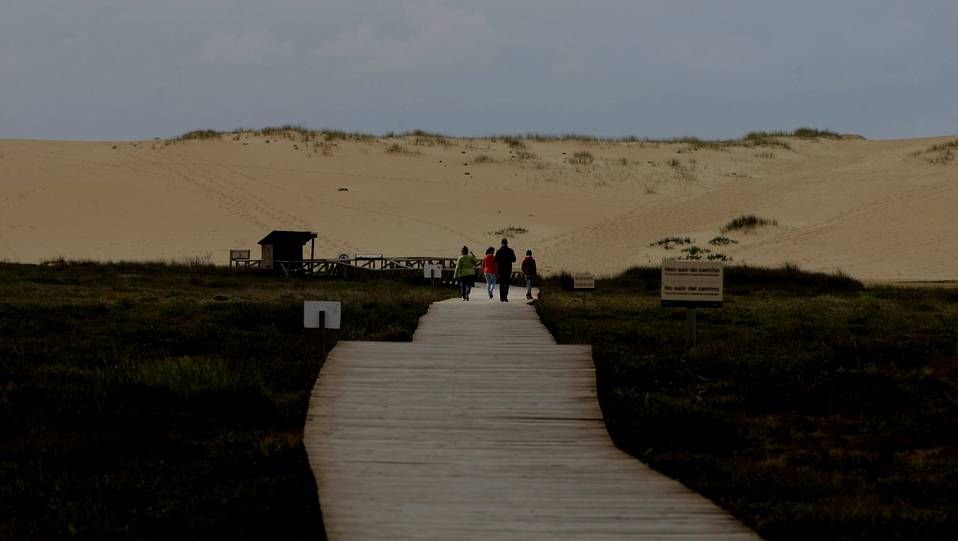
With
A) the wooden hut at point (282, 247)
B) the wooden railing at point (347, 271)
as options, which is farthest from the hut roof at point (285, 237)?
the wooden railing at point (347, 271)

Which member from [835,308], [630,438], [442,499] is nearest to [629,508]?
[442,499]

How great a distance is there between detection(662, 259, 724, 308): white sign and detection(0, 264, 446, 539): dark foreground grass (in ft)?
11.3

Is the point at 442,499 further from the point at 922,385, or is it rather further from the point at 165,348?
the point at 165,348

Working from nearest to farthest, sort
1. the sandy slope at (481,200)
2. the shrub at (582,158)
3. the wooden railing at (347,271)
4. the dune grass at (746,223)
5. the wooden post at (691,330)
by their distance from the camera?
the wooden post at (691,330), the wooden railing at (347,271), the sandy slope at (481,200), the dune grass at (746,223), the shrub at (582,158)

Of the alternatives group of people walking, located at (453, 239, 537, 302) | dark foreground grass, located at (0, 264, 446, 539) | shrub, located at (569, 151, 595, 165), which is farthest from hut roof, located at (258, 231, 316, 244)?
shrub, located at (569, 151, 595, 165)

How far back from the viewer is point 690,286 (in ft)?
50.4

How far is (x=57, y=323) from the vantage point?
1781cm

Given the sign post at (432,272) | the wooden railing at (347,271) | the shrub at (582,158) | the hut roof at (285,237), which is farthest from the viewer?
the shrub at (582,158)

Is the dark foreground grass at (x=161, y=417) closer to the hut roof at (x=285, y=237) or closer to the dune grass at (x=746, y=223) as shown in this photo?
the hut roof at (x=285, y=237)

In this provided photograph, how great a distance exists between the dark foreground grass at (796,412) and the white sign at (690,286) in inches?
25.0

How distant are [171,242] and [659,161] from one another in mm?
34436

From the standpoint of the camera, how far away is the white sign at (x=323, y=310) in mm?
13414

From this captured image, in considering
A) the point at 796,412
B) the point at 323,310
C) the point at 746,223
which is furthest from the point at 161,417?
the point at 746,223

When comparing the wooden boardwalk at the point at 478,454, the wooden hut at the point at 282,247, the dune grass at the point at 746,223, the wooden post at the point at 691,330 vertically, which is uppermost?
the dune grass at the point at 746,223
